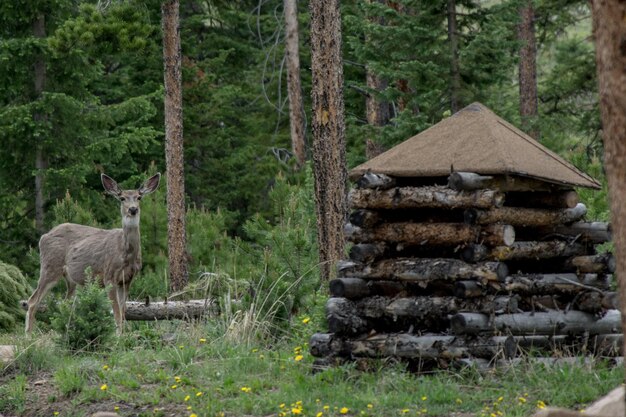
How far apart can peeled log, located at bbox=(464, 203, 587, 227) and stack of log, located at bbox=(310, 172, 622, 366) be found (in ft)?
0.04

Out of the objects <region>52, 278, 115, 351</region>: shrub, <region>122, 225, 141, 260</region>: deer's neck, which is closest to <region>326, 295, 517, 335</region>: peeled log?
<region>52, 278, 115, 351</region>: shrub

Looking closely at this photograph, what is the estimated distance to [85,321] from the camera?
37.9 ft

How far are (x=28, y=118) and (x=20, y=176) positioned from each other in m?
2.44

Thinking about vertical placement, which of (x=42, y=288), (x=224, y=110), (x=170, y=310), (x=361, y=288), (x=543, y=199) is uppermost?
(x=224, y=110)

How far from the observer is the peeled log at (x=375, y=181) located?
1019 centimetres

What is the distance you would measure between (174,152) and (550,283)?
10.5m

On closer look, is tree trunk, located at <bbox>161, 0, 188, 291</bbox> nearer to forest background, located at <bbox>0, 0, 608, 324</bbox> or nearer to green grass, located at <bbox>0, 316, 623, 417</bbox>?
forest background, located at <bbox>0, 0, 608, 324</bbox>

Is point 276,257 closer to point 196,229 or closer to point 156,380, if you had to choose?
point 156,380

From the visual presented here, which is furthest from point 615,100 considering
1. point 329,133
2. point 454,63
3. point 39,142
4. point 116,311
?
point 39,142

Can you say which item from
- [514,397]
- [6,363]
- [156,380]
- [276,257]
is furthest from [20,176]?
[514,397]

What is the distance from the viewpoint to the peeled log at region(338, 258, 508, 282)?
377 inches

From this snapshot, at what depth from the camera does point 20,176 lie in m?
23.0

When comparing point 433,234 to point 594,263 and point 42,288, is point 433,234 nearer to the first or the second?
point 594,263

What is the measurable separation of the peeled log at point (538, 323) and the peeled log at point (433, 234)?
71cm
